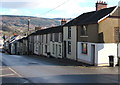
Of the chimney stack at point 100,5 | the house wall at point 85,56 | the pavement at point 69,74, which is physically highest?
the chimney stack at point 100,5

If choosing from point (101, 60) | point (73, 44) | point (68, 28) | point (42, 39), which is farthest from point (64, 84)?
point (42, 39)

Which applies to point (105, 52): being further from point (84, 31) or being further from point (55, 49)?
point (55, 49)

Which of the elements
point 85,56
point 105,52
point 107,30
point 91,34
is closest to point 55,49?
point 85,56

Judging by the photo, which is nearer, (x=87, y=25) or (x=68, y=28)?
(x=87, y=25)

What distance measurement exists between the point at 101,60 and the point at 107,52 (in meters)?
1.09

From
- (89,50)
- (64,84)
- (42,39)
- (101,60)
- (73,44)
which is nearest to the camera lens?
(64,84)

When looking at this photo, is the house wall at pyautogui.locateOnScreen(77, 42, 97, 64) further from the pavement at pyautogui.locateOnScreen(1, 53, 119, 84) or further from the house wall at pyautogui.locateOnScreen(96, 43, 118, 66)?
the pavement at pyautogui.locateOnScreen(1, 53, 119, 84)

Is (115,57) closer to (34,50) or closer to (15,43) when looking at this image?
(34,50)

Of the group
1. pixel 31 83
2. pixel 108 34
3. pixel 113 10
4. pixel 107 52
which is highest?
pixel 113 10

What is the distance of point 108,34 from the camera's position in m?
22.8

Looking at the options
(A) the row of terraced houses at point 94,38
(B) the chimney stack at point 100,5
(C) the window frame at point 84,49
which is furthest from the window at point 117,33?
(B) the chimney stack at point 100,5

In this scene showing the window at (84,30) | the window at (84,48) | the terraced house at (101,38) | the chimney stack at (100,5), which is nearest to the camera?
the terraced house at (101,38)

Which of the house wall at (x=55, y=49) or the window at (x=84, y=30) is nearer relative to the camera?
the window at (x=84, y=30)

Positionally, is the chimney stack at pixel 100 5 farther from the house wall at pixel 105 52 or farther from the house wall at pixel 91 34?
the house wall at pixel 105 52
